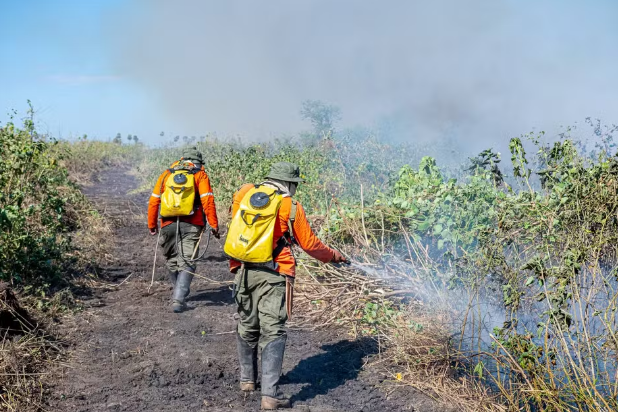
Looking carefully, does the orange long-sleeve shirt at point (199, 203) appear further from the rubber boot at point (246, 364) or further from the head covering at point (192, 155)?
the rubber boot at point (246, 364)

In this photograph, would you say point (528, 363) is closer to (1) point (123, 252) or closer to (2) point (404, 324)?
(2) point (404, 324)

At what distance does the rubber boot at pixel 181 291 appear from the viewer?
7051 mm

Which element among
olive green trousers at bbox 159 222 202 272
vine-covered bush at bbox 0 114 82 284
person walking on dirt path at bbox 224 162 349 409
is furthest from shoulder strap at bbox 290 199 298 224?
vine-covered bush at bbox 0 114 82 284

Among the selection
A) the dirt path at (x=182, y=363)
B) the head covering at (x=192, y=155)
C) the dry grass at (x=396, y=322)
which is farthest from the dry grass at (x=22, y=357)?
the dry grass at (x=396, y=322)

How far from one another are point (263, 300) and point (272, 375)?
1.91ft

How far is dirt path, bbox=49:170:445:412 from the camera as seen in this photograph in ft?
15.7

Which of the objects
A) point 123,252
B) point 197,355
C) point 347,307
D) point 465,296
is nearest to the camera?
point 197,355

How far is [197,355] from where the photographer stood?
18.5 feet

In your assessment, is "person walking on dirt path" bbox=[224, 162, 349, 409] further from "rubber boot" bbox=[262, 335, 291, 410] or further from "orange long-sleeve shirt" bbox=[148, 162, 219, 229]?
"orange long-sleeve shirt" bbox=[148, 162, 219, 229]

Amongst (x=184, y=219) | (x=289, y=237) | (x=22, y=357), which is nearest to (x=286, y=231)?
(x=289, y=237)

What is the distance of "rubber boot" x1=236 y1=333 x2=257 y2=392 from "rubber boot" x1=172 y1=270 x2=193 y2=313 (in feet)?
7.57

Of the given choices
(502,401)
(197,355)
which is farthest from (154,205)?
(502,401)

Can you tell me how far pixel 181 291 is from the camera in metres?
7.09

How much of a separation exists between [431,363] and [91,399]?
9.35 feet
